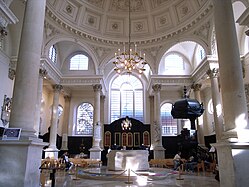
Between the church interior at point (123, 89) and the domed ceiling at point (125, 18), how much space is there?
86mm

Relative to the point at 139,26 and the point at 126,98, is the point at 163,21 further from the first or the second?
the point at 126,98

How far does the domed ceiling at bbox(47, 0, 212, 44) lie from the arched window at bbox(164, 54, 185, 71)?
302cm

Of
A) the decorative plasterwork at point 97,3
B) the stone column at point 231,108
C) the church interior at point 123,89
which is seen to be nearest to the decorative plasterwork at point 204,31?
the church interior at point 123,89

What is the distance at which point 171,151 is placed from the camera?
2236 centimetres

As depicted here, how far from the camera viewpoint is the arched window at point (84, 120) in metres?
23.3

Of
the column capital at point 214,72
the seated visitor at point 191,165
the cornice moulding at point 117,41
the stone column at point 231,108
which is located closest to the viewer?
the stone column at point 231,108

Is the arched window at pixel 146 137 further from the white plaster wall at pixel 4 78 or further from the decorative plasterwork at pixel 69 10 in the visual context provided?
the white plaster wall at pixel 4 78

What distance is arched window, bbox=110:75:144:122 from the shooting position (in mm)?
24469

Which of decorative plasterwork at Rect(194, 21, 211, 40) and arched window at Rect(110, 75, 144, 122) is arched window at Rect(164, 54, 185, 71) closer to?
decorative plasterwork at Rect(194, 21, 211, 40)

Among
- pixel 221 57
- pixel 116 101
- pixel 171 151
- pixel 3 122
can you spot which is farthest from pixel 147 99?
pixel 221 57

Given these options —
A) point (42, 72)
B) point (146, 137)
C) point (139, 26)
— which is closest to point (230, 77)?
point (42, 72)

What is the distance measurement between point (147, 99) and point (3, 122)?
1496 centimetres

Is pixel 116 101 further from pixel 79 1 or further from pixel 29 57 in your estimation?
pixel 29 57

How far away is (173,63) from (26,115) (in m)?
17.7
